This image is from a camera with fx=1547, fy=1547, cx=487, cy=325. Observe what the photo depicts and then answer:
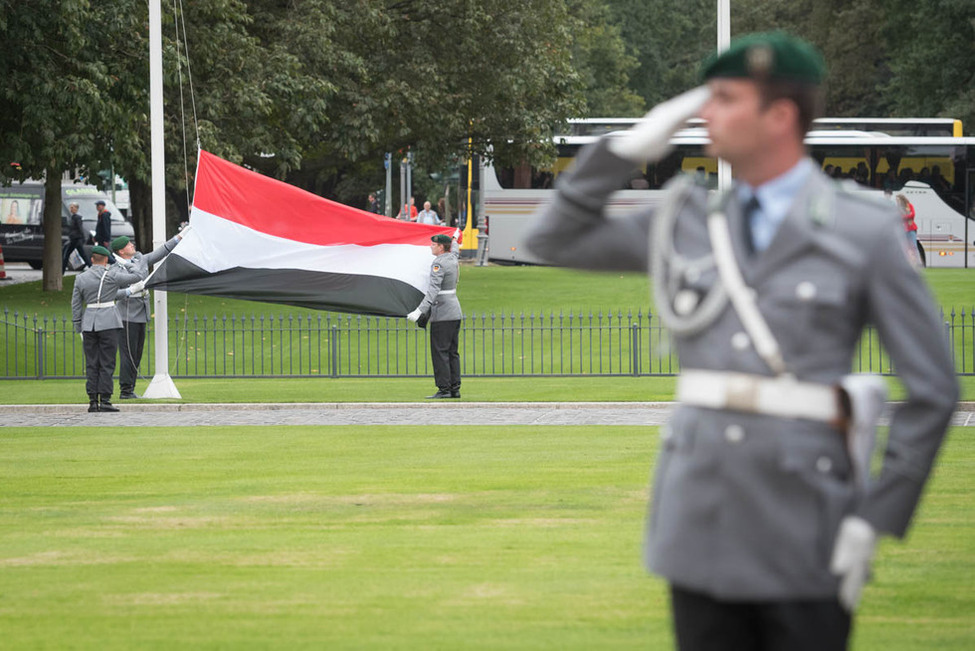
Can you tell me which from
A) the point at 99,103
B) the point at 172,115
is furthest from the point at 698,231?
the point at 172,115

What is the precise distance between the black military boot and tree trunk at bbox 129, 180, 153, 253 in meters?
19.5

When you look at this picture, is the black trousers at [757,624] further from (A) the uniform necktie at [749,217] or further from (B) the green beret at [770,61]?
(B) the green beret at [770,61]

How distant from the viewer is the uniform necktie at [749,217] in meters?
3.50

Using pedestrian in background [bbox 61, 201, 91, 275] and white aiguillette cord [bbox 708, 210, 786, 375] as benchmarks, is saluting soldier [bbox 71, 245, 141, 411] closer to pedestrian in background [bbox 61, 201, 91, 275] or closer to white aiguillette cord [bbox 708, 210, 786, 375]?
white aiguillette cord [bbox 708, 210, 786, 375]

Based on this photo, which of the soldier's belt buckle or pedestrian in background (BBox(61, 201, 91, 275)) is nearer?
the soldier's belt buckle

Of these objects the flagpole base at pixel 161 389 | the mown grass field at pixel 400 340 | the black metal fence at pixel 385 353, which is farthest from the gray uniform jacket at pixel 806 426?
the black metal fence at pixel 385 353

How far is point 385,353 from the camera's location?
25.6 m

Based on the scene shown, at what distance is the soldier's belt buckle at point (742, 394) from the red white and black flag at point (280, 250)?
14118 millimetres

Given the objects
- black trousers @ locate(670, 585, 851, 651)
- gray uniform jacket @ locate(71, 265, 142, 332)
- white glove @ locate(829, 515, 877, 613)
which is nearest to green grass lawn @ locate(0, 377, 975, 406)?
gray uniform jacket @ locate(71, 265, 142, 332)

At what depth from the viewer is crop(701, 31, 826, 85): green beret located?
11.1 ft

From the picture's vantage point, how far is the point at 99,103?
26672mm

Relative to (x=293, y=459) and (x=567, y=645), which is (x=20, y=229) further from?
(x=567, y=645)

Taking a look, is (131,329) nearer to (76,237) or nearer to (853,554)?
(853,554)

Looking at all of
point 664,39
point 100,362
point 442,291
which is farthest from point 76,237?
point 664,39
